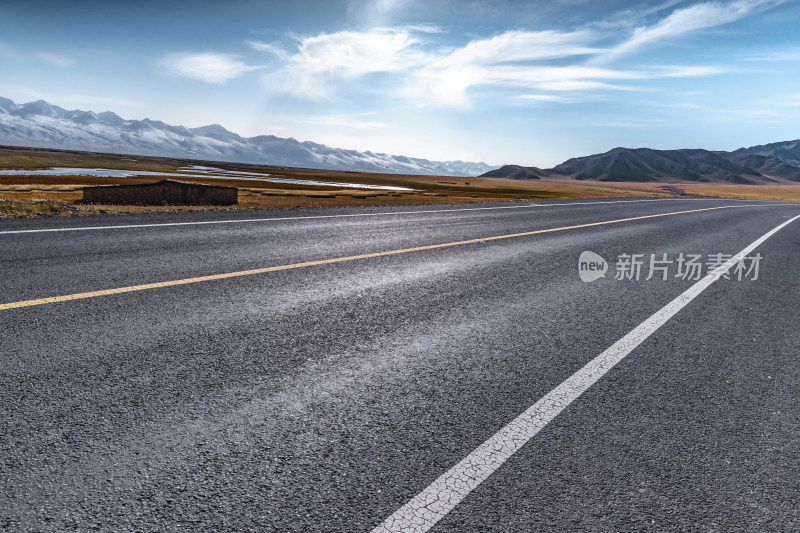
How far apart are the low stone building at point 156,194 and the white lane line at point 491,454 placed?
1540 centimetres

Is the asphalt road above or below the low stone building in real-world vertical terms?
below

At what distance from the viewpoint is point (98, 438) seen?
242 centimetres

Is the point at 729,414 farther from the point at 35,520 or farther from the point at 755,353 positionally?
the point at 35,520

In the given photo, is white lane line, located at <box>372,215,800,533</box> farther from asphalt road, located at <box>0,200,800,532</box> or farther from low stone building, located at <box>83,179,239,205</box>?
low stone building, located at <box>83,179,239,205</box>

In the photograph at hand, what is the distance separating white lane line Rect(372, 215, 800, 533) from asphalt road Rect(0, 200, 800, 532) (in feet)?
0.13

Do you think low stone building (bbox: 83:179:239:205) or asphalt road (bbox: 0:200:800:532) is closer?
asphalt road (bbox: 0:200:800:532)

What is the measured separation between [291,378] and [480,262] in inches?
197

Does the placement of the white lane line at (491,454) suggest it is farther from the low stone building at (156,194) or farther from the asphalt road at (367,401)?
the low stone building at (156,194)

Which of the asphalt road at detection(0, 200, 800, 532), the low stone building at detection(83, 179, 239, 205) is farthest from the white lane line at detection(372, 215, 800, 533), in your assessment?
the low stone building at detection(83, 179, 239, 205)

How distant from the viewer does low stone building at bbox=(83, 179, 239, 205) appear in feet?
53.0

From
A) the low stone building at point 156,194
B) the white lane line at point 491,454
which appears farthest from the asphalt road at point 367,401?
the low stone building at point 156,194

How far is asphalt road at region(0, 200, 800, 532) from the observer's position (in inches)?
82.5

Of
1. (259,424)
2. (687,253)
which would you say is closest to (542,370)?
(259,424)

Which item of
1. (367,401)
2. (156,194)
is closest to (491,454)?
(367,401)
